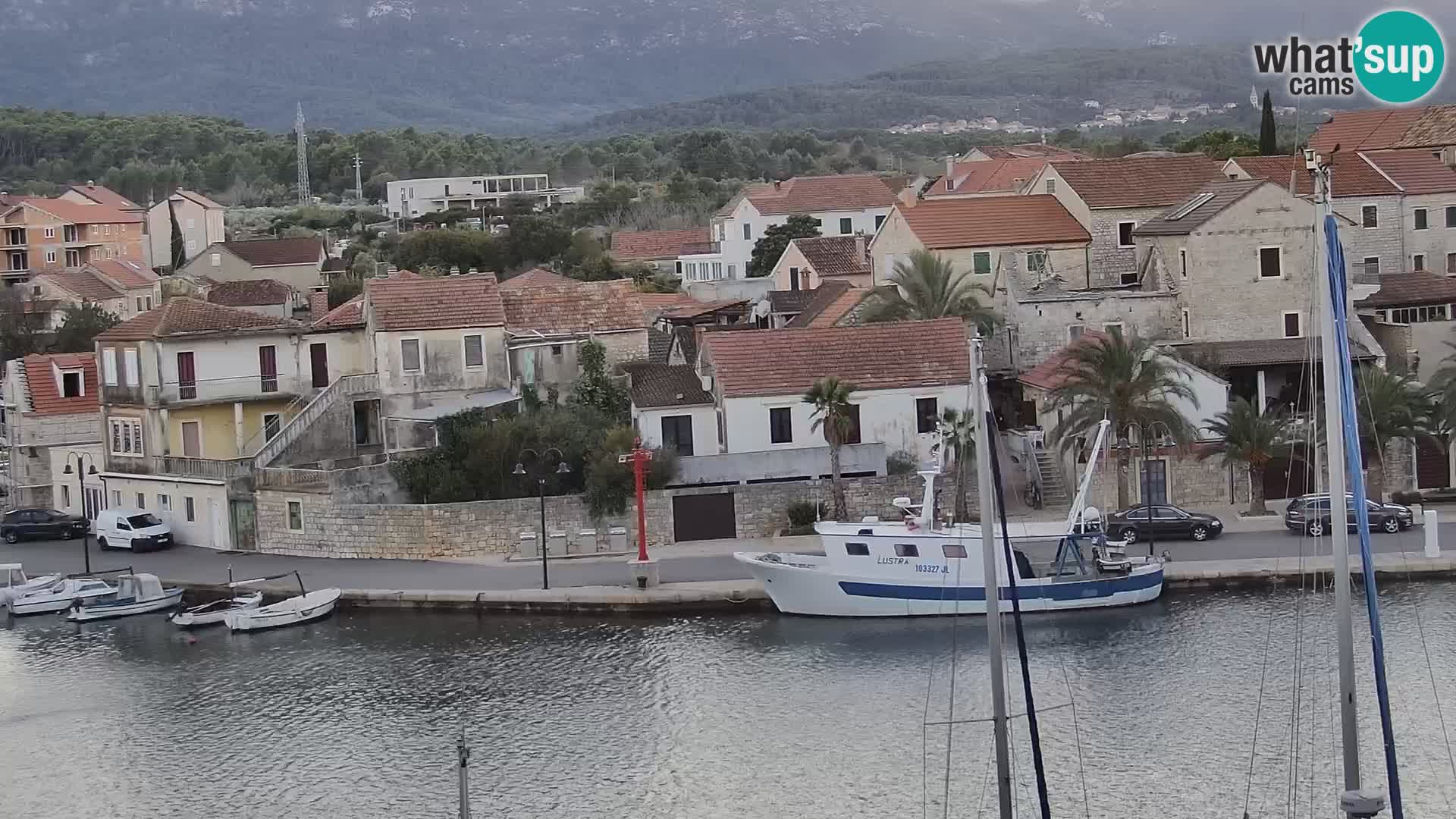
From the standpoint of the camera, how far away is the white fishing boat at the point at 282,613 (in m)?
45.3

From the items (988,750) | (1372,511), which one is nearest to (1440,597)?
(1372,511)

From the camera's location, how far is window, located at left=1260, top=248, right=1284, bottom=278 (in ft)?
190

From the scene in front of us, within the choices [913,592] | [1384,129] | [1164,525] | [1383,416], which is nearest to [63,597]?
[913,592]

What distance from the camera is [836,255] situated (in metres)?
77.8

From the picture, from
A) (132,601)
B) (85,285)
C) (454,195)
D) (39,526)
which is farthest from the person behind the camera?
(454,195)

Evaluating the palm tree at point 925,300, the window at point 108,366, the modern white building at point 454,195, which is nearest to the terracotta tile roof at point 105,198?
the modern white building at point 454,195

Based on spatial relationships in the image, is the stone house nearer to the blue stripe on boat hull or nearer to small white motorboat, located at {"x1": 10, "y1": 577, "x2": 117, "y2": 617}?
the blue stripe on boat hull

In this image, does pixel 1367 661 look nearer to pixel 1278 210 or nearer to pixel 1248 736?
pixel 1248 736

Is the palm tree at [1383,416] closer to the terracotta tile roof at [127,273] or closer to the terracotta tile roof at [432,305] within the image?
the terracotta tile roof at [432,305]

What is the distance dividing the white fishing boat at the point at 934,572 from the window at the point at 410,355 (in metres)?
14.0

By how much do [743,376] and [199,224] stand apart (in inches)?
3422

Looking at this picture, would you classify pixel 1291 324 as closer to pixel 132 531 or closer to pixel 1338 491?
pixel 132 531

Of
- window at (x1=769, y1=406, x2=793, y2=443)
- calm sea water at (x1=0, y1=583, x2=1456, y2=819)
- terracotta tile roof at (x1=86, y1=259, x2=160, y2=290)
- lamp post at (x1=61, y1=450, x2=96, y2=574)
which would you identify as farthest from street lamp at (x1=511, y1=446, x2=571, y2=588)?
terracotta tile roof at (x1=86, y1=259, x2=160, y2=290)

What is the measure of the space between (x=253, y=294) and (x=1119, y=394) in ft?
157
